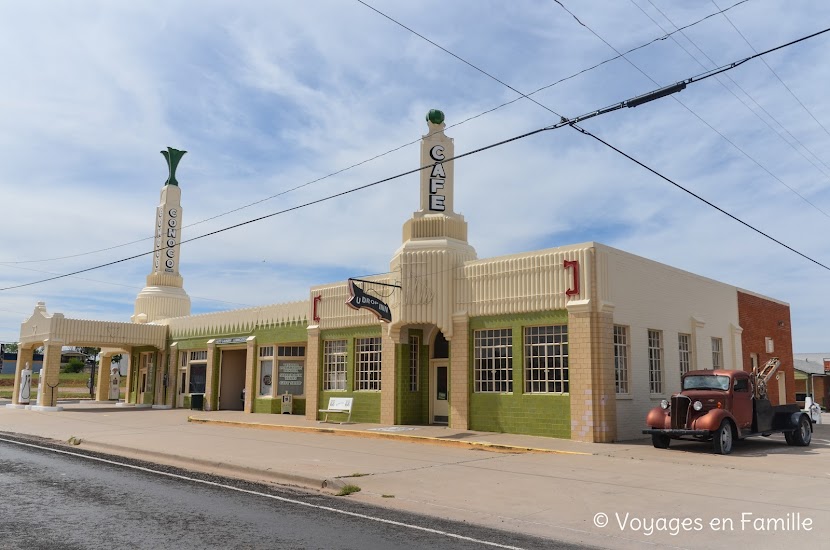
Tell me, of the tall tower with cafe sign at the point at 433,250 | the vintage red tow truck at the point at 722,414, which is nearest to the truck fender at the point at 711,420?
the vintage red tow truck at the point at 722,414

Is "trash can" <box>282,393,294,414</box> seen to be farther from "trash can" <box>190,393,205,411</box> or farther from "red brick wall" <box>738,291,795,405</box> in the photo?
"red brick wall" <box>738,291,795,405</box>

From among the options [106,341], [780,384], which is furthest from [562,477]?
[106,341]

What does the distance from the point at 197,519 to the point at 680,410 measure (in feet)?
37.7

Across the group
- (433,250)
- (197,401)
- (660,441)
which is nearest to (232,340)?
(197,401)

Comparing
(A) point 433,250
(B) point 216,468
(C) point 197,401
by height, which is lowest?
(B) point 216,468

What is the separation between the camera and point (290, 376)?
29.2m

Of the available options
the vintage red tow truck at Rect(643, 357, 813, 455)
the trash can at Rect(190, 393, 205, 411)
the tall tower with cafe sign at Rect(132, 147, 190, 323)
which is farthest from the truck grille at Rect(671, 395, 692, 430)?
the tall tower with cafe sign at Rect(132, 147, 190, 323)

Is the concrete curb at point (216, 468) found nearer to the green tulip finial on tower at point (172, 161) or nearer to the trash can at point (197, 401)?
the trash can at point (197, 401)

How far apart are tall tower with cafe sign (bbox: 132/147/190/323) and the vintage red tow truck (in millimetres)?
32266

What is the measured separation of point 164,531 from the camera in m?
7.48

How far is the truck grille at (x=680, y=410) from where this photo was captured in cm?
1557

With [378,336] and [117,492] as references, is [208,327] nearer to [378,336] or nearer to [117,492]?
[378,336]

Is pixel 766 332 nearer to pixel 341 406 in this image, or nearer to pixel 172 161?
pixel 341 406

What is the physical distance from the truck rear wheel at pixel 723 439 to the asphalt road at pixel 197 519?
901 centimetres
